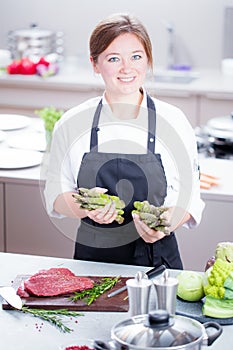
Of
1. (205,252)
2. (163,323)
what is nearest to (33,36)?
(205,252)

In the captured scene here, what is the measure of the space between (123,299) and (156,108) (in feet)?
2.31

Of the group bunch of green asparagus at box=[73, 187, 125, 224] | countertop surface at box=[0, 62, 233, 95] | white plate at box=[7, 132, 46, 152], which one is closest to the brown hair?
bunch of green asparagus at box=[73, 187, 125, 224]

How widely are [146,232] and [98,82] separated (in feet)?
8.63

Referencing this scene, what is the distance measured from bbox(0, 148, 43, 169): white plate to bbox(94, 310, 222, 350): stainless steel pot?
182cm

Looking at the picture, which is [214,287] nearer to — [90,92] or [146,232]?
[146,232]

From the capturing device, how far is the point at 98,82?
486 centimetres

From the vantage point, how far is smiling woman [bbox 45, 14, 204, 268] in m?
2.43

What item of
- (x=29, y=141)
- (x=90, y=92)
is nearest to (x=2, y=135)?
(x=29, y=141)

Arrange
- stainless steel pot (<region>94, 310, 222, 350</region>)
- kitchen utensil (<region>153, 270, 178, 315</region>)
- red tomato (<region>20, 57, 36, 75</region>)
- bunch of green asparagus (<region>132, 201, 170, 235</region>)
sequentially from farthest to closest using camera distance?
red tomato (<region>20, 57, 36, 75</region>), bunch of green asparagus (<region>132, 201, 170, 235</region>), kitchen utensil (<region>153, 270, 178, 315</region>), stainless steel pot (<region>94, 310, 222, 350</region>)

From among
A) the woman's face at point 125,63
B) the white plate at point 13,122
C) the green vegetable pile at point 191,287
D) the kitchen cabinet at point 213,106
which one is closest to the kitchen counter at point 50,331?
the green vegetable pile at point 191,287

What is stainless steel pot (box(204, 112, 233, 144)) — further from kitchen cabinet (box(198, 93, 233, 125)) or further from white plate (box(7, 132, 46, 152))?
kitchen cabinet (box(198, 93, 233, 125))

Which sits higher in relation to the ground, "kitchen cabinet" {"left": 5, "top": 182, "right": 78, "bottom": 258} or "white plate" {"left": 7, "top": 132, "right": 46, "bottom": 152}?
"white plate" {"left": 7, "top": 132, "right": 46, "bottom": 152}

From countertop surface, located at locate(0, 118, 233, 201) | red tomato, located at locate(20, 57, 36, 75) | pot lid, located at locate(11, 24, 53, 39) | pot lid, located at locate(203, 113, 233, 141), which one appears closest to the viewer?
countertop surface, located at locate(0, 118, 233, 201)

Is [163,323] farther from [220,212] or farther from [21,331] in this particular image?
[220,212]
